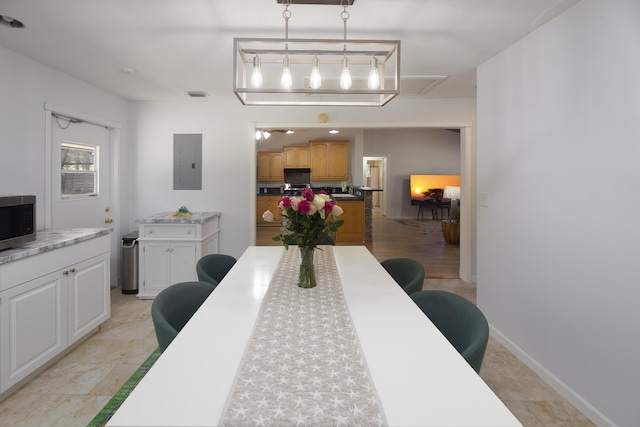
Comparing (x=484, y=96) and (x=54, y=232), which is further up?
(x=484, y=96)

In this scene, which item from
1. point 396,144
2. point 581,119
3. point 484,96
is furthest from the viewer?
point 396,144

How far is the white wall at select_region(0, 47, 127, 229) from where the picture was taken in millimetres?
2695

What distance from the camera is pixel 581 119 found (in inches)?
80.3

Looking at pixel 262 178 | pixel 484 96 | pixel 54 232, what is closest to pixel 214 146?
pixel 54 232

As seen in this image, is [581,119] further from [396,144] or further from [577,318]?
[396,144]

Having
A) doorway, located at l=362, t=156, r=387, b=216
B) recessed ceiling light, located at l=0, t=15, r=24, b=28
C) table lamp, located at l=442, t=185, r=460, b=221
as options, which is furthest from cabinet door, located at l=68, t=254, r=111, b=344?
doorway, located at l=362, t=156, r=387, b=216

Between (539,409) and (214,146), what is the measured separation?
159 inches

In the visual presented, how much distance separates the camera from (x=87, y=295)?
2.81 m

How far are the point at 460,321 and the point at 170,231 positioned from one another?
128 inches

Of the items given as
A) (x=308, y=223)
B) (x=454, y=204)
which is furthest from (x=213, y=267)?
(x=454, y=204)

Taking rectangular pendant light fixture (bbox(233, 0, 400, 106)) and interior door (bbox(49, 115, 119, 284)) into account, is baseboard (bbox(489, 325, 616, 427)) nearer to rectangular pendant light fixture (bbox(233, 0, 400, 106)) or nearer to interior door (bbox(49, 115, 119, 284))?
rectangular pendant light fixture (bbox(233, 0, 400, 106))

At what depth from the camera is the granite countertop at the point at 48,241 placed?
6.89 feet

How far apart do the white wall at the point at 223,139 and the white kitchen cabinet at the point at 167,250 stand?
0.62 meters

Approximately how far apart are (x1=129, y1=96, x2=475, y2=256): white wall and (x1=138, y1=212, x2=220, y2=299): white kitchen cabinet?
24.4 inches
